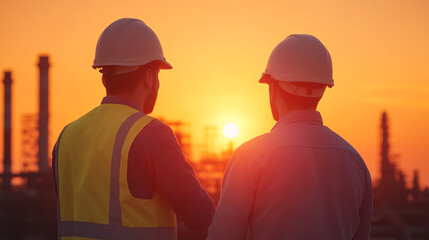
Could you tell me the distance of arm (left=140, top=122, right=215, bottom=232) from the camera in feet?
8.51

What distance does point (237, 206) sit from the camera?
2.69 meters

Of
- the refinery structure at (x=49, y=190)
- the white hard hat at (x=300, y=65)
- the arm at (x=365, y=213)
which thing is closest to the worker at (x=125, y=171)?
the white hard hat at (x=300, y=65)

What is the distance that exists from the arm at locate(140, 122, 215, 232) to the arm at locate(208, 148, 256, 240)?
102mm

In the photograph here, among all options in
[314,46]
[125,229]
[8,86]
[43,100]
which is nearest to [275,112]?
[314,46]

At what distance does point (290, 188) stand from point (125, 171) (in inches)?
31.1

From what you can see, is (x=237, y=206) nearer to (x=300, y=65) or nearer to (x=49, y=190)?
(x=300, y=65)

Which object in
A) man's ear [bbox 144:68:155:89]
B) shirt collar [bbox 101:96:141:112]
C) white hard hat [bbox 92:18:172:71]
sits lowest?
shirt collar [bbox 101:96:141:112]

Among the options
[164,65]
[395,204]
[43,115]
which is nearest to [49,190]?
[43,115]

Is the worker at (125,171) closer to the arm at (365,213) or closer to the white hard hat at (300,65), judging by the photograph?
the white hard hat at (300,65)

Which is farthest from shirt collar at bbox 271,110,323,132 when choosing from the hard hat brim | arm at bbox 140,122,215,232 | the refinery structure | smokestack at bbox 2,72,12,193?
smokestack at bbox 2,72,12,193

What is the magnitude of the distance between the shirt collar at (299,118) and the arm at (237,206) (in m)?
0.27

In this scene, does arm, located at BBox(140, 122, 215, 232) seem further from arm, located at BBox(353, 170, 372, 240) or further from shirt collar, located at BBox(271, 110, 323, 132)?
arm, located at BBox(353, 170, 372, 240)

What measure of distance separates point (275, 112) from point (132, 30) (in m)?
0.88

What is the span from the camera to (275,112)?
2.90 m
